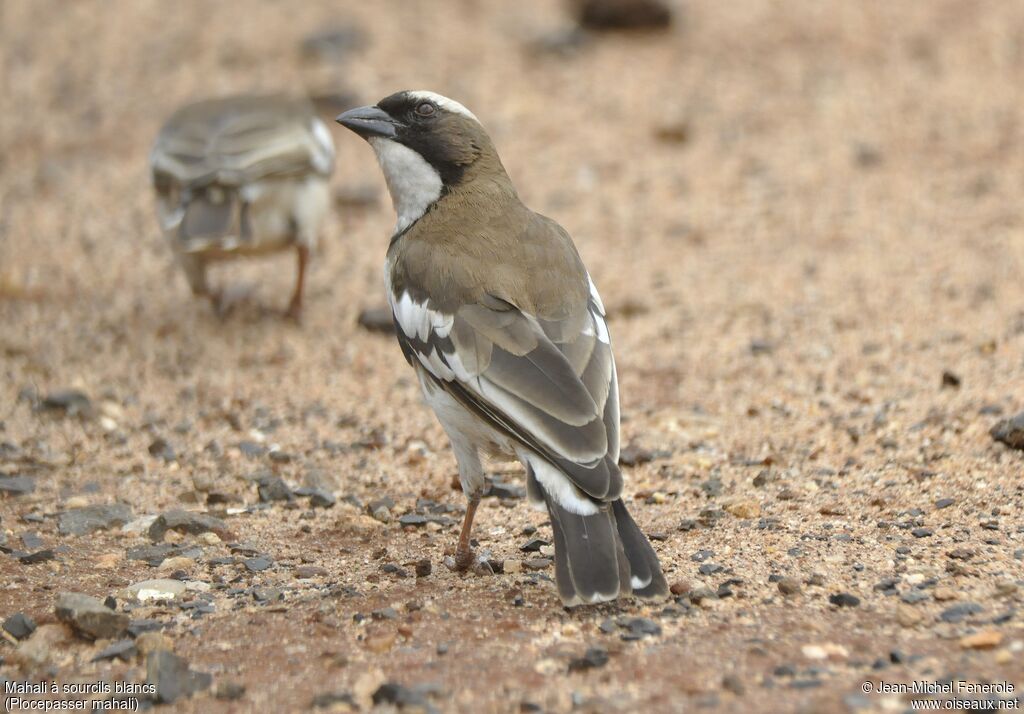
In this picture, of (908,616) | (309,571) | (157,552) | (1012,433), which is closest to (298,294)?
(157,552)

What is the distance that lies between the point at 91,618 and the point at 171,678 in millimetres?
531

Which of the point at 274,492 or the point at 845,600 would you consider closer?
the point at 845,600

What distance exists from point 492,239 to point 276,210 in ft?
10.9

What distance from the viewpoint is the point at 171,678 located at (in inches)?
167

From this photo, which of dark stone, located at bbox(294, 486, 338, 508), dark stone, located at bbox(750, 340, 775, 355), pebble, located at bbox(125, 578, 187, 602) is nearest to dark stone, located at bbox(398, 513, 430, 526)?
dark stone, located at bbox(294, 486, 338, 508)

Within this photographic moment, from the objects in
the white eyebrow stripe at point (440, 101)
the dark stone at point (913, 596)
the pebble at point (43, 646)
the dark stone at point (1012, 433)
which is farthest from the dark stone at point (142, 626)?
the dark stone at point (1012, 433)

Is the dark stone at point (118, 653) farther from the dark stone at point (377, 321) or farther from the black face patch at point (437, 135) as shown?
the dark stone at point (377, 321)

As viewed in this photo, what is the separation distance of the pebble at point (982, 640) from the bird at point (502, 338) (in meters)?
1.00

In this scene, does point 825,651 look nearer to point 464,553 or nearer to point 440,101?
point 464,553

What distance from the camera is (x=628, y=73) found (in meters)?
12.7

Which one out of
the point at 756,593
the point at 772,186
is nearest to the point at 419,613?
the point at 756,593

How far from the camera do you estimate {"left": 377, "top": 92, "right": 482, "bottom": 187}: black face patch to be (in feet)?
20.2

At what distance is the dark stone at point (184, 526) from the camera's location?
573 centimetres

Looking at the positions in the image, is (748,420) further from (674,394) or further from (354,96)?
(354,96)
